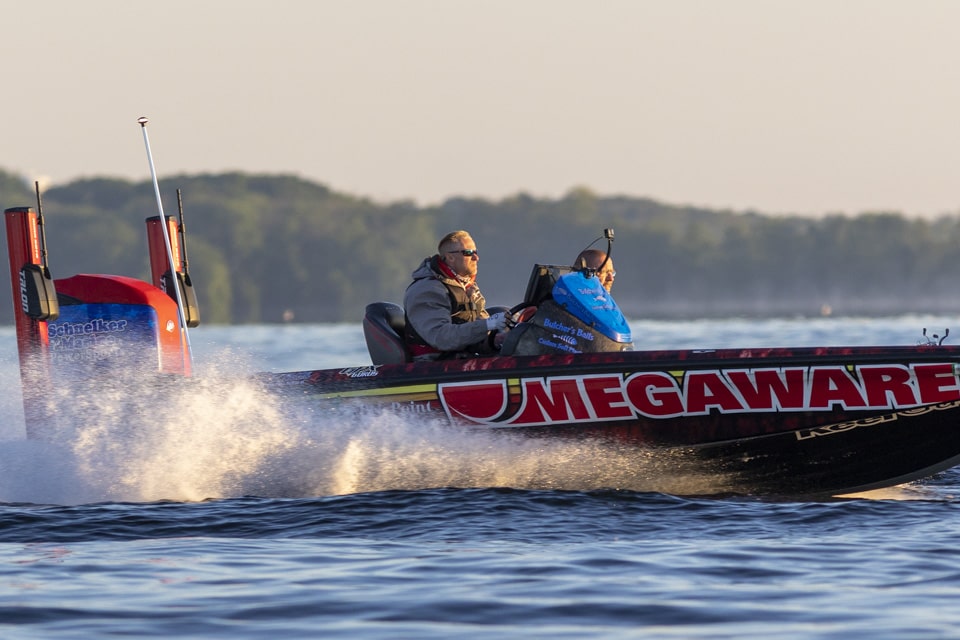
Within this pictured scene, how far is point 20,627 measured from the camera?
504 cm

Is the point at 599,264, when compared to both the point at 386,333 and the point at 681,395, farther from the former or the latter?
the point at 681,395

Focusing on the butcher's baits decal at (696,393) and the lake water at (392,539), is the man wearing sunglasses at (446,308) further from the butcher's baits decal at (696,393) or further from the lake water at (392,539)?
the lake water at (392,539)

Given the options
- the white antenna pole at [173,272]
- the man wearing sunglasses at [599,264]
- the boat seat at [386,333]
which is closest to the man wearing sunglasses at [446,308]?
the boat seat at [386,333]

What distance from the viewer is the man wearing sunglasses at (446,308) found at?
324 inches

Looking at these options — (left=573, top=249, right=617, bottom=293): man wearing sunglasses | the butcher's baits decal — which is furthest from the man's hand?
(left=573, top=249, right=617, bottom=293): man wearing sunglasses

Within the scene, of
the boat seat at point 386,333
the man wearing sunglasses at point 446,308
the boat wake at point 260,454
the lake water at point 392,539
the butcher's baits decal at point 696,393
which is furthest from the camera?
the boat seat at point 386,333

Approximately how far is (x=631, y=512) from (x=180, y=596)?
2.69 metres

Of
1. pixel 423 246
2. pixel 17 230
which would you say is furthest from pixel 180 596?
pixel 423 246

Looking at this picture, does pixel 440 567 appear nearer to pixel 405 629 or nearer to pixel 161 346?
pixel 405 629

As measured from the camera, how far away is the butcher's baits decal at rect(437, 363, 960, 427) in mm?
7375

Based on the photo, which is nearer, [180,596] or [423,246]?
[180,596]

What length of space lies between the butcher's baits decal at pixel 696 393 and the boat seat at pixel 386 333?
600mm

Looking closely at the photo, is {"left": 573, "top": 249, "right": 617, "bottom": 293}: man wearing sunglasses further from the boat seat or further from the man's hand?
the boat seat

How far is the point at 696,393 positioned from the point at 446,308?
65.4 inches
